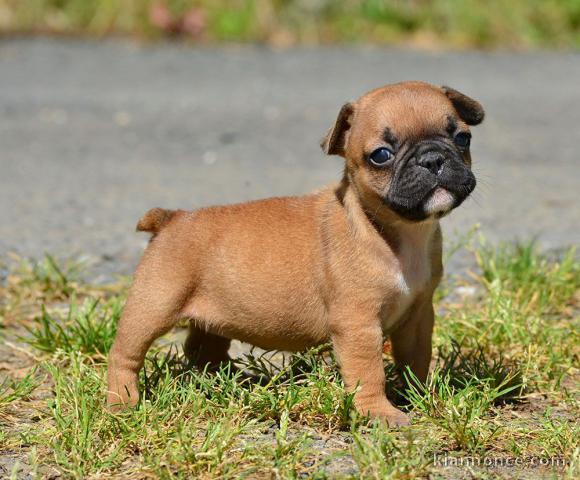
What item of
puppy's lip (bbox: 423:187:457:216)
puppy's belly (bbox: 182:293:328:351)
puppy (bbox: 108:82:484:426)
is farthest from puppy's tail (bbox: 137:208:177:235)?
puppy's lip (bbox: 423:187:457:216)

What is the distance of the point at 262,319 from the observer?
4.78 meters

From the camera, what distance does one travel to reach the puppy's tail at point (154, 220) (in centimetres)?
500

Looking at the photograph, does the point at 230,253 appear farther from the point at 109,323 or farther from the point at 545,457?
the point at 545,457

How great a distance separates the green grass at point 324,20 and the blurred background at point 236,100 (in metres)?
0.03

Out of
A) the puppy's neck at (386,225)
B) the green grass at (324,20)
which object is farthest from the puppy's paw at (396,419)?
the green grass at (324,20)

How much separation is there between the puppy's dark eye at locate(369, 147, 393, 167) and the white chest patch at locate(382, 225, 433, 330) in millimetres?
336

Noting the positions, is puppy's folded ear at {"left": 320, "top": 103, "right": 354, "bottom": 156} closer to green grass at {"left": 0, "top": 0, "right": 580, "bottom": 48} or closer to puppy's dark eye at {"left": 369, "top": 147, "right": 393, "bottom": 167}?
puppy's dark eye at {"left": 369, "top": 147, "right": 393, "bottom": 167}

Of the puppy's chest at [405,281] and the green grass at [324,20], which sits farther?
the green grass at [324,20]

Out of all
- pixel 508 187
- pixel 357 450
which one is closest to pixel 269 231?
pixel 357 450

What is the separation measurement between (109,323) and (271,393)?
131cm

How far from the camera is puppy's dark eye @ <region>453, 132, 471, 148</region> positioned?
457 cm

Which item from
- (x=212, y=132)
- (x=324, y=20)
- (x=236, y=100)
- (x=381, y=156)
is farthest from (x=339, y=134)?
(x=324, y=20)

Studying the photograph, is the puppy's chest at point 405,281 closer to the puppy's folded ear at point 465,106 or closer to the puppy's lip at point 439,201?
the puppy's lip at point 439,201

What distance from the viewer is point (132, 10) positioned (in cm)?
1630
